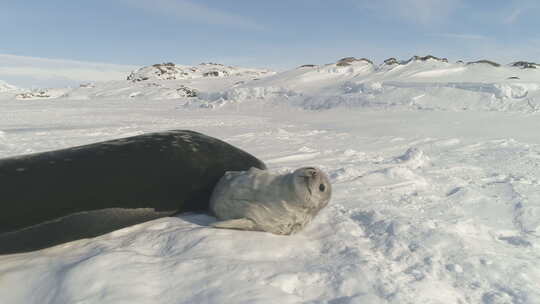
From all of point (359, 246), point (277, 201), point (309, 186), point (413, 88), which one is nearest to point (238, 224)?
point (277, 201)

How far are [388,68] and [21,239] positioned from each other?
15565 mm

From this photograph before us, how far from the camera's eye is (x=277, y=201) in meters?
2.43

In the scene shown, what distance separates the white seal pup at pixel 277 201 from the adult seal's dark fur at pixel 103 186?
1.26ft

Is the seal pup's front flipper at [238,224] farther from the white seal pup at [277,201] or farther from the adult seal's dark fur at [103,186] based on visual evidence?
the adult seal's dark fur at [103,186]

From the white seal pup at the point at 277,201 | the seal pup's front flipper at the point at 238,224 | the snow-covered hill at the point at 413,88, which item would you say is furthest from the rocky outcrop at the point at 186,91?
the seal pup's front flipper at the point at 238,224

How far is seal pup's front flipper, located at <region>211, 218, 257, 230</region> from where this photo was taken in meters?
2.40

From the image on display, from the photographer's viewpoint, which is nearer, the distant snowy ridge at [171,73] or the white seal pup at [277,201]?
the white seal pup at [277,201]

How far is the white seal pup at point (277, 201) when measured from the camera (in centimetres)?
236

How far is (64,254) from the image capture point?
6.84ft

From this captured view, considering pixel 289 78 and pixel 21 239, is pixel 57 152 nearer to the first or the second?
pixel 21 239

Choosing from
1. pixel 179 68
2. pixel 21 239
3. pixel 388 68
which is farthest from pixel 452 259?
pixel 179 68

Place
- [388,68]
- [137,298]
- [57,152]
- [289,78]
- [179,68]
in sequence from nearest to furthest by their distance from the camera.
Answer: [137,298], [57,152], [388,68], [289,78], [179,68]

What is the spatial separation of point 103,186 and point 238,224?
0.86m

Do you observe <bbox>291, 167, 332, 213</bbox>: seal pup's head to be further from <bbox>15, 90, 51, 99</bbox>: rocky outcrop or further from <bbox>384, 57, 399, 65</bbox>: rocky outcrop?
<bbox>15, 90, 51, 99</bbox>: rocky outcrop
